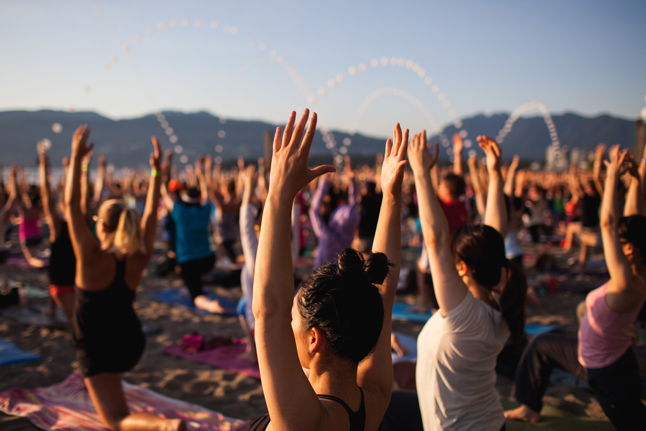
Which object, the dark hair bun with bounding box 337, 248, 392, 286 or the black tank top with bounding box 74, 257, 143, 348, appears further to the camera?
the black tank top with bounding box 74, 257, 143, 348

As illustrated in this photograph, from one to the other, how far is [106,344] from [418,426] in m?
1.97

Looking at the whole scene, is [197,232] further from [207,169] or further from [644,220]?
[644,220]

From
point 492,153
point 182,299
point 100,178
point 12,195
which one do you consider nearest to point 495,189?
point 492,153

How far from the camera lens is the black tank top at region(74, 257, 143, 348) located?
2543 millimetres

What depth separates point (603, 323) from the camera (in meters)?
2.47

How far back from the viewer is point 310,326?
110 centimetres

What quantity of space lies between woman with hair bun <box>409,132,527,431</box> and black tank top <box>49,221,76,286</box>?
13.8ft

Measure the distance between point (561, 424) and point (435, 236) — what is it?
2.26 m

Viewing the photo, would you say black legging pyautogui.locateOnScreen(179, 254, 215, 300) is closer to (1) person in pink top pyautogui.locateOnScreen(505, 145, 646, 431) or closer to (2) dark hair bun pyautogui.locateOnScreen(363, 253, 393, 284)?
(1) person in pink top pyautogui.locateOnScreen(505, 145, 646, 431)

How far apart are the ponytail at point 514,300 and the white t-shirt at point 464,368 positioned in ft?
0.14

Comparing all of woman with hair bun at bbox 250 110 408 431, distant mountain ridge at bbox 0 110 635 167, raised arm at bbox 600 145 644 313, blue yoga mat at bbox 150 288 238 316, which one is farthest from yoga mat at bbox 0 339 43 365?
distant mountain ridge at bbox 0 110 635 167

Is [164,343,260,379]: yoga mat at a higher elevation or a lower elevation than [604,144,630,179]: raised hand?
lower

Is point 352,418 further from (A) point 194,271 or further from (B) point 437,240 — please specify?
(A) point 194,271

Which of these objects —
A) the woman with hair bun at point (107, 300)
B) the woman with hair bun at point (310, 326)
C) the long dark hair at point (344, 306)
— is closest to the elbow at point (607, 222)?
the woman with hair bun at point (310, 326)
